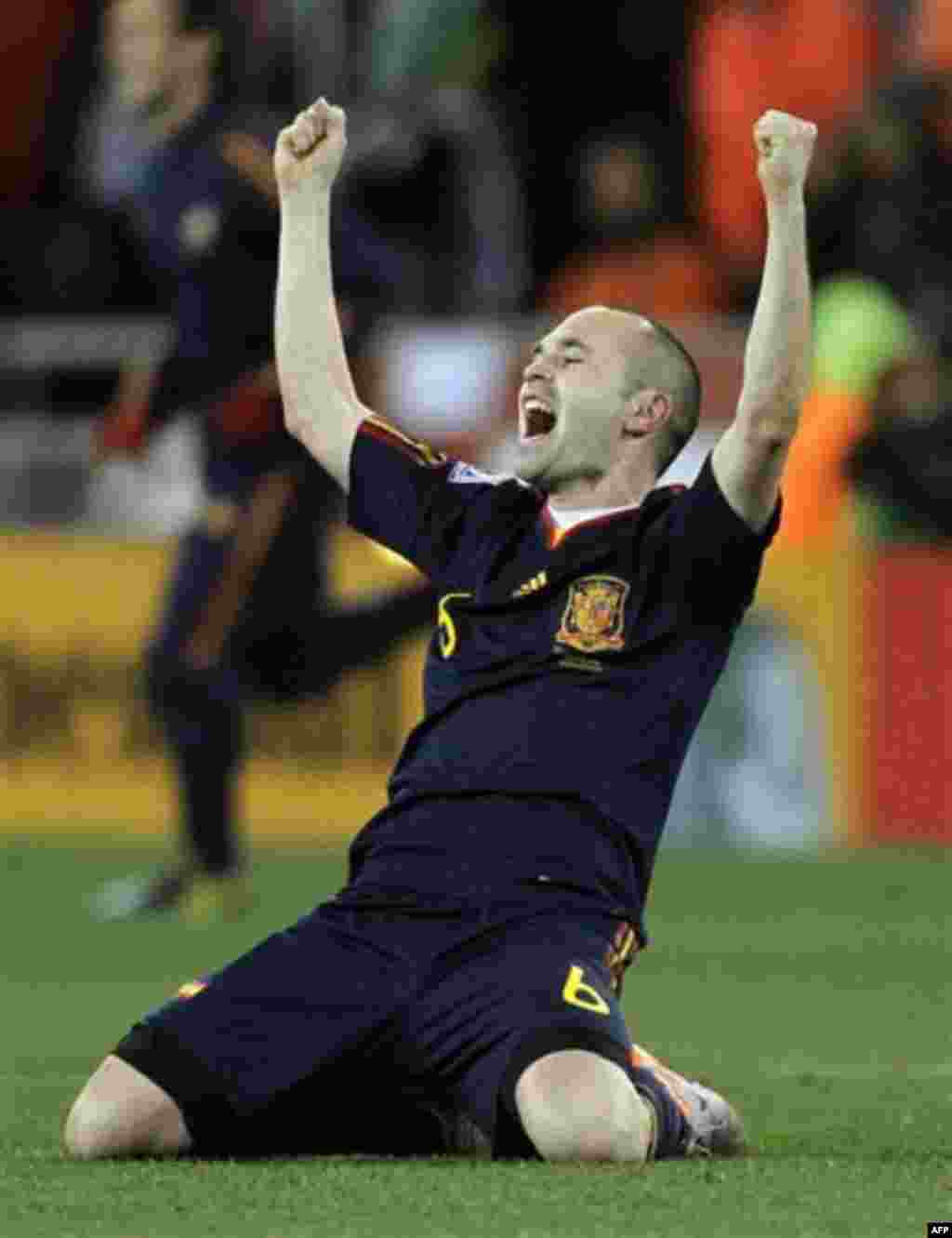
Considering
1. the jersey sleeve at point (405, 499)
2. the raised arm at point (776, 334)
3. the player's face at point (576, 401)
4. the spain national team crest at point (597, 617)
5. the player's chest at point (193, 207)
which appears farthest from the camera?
the player's chest at point (193, 207)

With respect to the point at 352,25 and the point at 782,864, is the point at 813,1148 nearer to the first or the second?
the point at 782,864

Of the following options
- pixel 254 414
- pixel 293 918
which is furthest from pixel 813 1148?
pixel 254 414

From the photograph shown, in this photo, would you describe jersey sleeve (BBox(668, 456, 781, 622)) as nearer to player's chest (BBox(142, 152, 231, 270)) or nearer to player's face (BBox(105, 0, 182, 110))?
player's chest (BBox(142, 152, 231, 270))

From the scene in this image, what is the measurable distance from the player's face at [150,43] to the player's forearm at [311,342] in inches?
211

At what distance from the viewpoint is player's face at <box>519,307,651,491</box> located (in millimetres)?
7188

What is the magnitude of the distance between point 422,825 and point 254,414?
6.04 meters

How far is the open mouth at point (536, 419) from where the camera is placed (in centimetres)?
722

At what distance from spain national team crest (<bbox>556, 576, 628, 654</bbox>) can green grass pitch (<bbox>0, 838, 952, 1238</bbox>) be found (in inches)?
34.5

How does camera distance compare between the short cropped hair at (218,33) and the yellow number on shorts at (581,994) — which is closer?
the yellow number on shorts at (581,994)

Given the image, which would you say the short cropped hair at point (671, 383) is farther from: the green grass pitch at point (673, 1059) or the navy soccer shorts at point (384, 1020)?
the green grass pitch at point (673, 1059)

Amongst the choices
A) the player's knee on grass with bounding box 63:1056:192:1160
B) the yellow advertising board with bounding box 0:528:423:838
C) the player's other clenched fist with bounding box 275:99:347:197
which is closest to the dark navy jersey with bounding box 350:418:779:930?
the player's knee on grass with bounding box 63:1056:192:1160

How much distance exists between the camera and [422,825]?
703 cm

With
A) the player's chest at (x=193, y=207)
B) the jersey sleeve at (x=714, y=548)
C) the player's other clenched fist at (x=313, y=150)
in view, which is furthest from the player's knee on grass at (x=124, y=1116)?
the player's chest at (x=193, y=207)

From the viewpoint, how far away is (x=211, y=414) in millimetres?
12961
